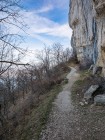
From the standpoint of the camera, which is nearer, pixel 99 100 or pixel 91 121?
pixel 91 121

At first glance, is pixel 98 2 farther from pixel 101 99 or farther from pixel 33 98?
pixel 33 98

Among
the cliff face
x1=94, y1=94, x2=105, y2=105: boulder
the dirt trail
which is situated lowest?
the dirt trail

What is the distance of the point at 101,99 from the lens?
1460 cm

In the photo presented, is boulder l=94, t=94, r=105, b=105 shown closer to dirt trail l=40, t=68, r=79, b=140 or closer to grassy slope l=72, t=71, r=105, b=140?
grassy slope l=72, t=71, r=105, b=140

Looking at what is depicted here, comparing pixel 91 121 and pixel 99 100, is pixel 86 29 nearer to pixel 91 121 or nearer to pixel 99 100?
pixel 99 100

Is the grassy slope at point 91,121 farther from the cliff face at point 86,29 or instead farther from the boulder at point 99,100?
the cliff face at point 86,29

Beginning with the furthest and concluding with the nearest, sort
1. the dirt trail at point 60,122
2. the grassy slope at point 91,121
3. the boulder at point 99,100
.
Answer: the boulder at point 99,100
the dirt trail at point 60,122
the grassy slope at point 91,121

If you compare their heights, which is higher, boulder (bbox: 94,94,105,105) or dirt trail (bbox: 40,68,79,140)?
boulder (bbox: 94,94,105,105)

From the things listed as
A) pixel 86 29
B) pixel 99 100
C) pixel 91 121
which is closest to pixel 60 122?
pixel 91 121

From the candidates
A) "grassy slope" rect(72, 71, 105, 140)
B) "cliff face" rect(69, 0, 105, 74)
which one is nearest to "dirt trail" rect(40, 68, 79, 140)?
"grassy slope" rect(72, 71, 105, 140)

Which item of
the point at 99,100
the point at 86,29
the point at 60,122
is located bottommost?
the point at 60,122

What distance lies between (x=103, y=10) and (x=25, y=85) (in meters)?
21.0

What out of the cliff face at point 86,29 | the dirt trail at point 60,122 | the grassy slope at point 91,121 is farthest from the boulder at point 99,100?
the cliff face at point 86,29

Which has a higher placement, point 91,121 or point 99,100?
point 99,100
